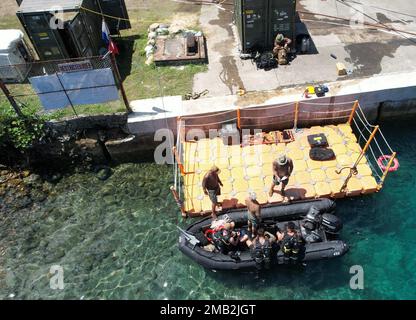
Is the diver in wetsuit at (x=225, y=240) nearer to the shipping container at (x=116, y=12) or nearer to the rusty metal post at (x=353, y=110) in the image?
the rusty metal post at (x=353, y=110)

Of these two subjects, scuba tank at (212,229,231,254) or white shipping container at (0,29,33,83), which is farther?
white shipping container at (0,29,33,83)

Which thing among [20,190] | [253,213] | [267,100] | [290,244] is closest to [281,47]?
[267,100]

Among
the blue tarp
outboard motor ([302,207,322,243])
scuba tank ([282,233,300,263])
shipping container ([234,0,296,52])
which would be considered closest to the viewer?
scuba tank ([282,233,300,263])

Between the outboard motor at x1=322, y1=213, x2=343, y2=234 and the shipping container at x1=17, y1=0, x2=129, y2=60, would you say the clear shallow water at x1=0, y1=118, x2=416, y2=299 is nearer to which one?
the outboard motor at x1=322, y1=213, x2=343, y2=234

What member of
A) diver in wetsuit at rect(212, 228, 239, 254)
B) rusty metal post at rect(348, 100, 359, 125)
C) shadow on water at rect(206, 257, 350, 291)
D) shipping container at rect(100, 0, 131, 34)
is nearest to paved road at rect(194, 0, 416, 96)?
rusty metal post at rect(348, 100, 359, 125)

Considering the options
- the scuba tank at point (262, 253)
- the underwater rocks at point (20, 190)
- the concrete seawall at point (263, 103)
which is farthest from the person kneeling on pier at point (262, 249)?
the underwater rocks at point (20, 190)
